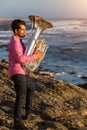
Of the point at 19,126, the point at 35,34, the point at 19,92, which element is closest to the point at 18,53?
the point at 35,34

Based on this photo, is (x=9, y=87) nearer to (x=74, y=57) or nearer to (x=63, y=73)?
(x=63, y=73)

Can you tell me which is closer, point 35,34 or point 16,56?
point 16,56

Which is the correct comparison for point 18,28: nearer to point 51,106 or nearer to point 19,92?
point 19,92

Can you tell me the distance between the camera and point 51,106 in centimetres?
900

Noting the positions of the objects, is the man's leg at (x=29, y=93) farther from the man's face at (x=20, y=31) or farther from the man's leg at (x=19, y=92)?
the man's face at (x=20, y=31)

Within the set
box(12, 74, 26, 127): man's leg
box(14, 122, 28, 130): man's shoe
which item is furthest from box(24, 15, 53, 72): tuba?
box(14, 122, 28, 130): man's shoe

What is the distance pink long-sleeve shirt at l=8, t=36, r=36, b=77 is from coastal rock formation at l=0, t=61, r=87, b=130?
1.01 metres

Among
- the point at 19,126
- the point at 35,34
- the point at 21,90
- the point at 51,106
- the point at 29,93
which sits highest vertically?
the point at 35,34

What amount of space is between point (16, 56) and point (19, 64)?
18cm

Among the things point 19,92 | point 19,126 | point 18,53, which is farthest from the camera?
point 19,126

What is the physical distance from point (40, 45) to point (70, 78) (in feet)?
38.5

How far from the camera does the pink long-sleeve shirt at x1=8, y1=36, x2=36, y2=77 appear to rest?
23.7 ft

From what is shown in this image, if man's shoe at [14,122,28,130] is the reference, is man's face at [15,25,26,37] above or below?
above

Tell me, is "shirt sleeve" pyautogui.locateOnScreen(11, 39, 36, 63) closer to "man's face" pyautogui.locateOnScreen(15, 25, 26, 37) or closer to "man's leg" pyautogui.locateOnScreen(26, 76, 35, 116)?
"man's face" pyautogui.locateOnScreen(15, 25, 26, 37)
